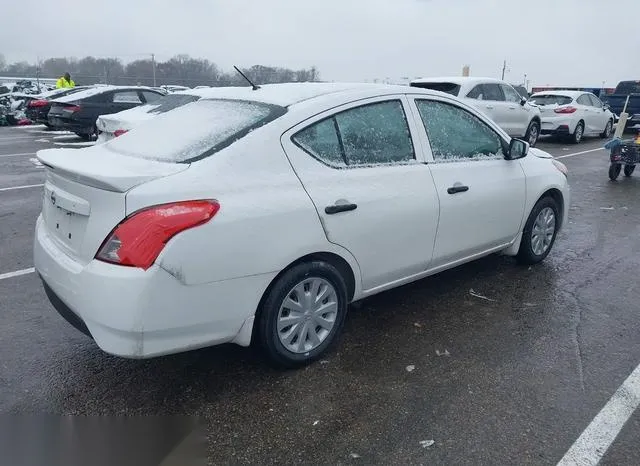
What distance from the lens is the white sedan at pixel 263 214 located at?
251 centimetres

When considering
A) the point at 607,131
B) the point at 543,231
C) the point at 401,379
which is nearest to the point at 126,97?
the point at 543,231

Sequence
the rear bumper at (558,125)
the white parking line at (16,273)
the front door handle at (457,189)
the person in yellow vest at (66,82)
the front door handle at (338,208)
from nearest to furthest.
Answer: the front door handle at (338,208), the front door handle at (457,189), the white parking line at (16,273), the rear bumper at (558,125), the person in yellow vest at (66,82)

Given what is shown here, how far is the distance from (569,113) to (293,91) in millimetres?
14368

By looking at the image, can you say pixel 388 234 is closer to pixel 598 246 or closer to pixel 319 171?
pixel 319 171

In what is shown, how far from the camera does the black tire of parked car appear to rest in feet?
52.0

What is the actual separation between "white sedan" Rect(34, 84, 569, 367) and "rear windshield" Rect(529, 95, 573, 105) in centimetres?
1342

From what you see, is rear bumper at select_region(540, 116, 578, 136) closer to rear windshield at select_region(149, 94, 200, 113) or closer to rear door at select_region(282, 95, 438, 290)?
rear windshield at select_region(149, 94, 200, 113)

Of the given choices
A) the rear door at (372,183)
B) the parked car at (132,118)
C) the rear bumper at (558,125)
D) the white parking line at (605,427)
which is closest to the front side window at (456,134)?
the rear door at (372,183)

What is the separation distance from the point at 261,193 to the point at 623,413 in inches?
89.6

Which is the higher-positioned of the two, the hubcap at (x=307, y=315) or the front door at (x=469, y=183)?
the front door at (x=469, y=183)

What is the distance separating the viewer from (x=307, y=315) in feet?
10.2

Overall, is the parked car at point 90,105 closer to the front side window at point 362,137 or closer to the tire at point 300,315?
the front side window at point 362,137

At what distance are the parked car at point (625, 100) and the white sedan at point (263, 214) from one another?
617 inches

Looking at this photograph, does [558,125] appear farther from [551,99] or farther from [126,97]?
[126,97]
